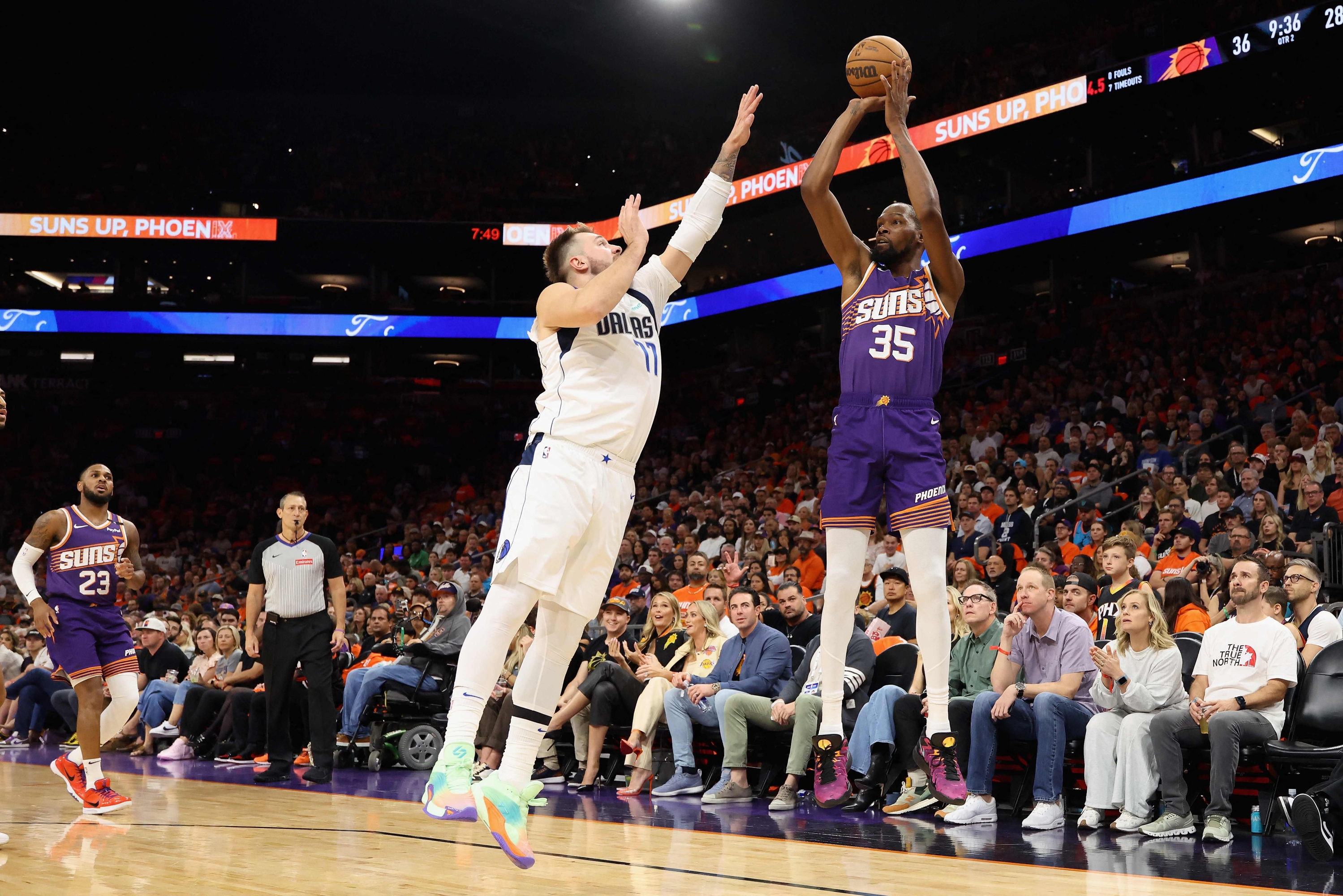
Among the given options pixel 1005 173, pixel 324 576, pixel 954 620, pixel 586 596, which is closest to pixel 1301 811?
pixel 954 620

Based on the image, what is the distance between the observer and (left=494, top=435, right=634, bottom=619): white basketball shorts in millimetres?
3807

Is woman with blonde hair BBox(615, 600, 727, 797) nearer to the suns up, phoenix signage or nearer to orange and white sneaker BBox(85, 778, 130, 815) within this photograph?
orange and white sneaker BBox(85, 778, 130, 815)

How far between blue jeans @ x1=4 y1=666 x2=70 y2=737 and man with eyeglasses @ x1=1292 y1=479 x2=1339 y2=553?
12.2 metres

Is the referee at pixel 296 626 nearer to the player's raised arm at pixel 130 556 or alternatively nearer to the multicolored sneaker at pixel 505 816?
the player's raised arm at pixel 130 556

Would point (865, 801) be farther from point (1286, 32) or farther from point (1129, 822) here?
point (1286, 32)

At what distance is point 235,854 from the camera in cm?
435

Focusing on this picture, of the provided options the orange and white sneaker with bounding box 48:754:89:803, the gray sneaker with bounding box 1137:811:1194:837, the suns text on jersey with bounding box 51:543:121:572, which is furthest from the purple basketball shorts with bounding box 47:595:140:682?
the gray sneaker with bounding box 1137:811:1194:837

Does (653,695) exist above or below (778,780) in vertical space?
above

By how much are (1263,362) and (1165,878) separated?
1231cm

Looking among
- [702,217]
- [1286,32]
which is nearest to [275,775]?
[702,217]

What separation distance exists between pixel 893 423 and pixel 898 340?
355 mm

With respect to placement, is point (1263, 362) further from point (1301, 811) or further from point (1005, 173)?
point (1301, 811)

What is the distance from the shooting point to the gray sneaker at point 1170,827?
18.1 feet

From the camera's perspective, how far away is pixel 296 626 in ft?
27.3
